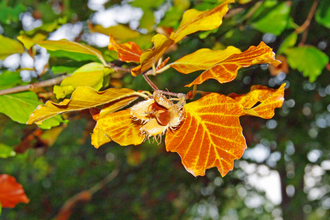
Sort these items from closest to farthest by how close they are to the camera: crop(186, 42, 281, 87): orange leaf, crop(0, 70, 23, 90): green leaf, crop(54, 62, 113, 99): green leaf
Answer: crop(186, 42, 281, 87): orange leaf, crop(54, 62, 113, 99): green leaf, crop(0, 70, 23, 90): green leaf

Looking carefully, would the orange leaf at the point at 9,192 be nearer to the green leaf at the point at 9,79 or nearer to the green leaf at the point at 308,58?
the green leaf at the point at 9,79

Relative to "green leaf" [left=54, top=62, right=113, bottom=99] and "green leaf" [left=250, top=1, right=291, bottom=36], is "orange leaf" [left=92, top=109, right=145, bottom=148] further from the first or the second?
"green leaf" [left=250, top=1, right=291, bottom=36]

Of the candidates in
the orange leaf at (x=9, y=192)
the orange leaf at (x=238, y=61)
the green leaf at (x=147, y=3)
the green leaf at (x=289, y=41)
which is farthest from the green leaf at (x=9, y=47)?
the green leaf at (x=289, y=41)

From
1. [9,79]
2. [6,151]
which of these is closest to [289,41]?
[9,79]

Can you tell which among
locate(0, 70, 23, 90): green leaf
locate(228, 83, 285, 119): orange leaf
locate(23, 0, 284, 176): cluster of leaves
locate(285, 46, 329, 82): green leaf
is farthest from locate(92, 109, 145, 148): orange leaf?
locate(285, 46, 329, 82): green leaf

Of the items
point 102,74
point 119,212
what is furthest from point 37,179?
point 102,74

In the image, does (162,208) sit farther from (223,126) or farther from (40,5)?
(223,126)
